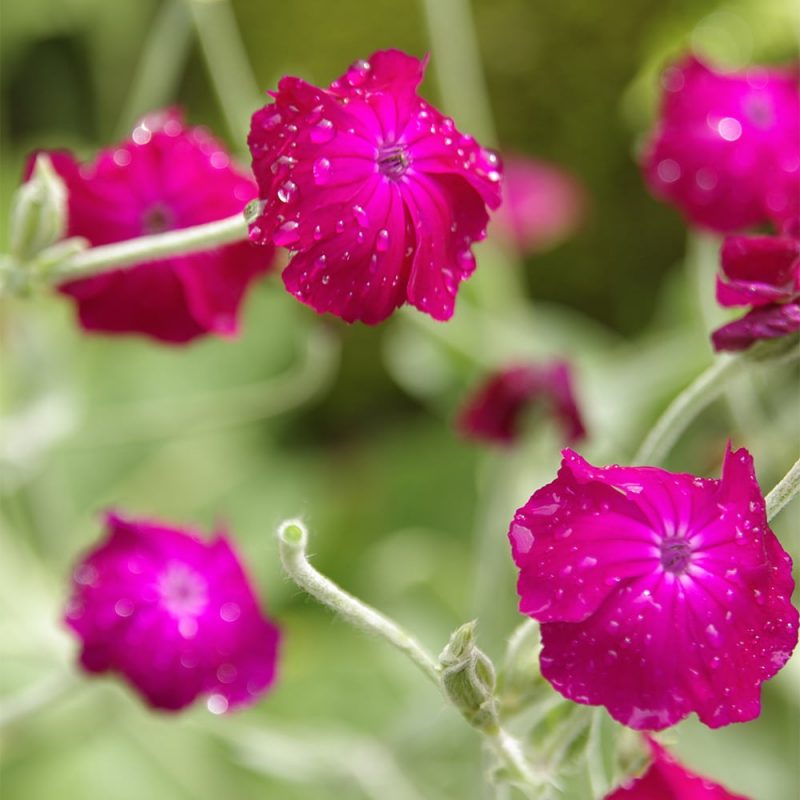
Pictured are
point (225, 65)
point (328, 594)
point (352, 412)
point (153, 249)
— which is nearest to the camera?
point (328, 594)

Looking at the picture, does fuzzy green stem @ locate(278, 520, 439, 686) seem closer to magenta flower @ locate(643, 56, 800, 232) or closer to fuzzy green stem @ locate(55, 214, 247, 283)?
fuzzy green stem @ locate(55, 214, 247, 283)

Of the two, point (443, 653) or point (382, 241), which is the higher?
point (382, 241)

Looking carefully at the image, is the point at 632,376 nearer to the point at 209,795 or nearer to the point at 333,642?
the point at 333,642

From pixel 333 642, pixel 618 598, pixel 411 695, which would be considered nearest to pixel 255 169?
pixel 618 598

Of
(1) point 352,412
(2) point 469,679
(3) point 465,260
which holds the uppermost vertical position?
(3) point 465,260

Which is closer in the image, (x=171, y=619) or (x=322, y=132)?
(x=322, y=132)

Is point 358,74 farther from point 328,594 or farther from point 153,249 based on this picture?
point 328,594

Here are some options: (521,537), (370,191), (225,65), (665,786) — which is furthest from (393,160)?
(225,65)

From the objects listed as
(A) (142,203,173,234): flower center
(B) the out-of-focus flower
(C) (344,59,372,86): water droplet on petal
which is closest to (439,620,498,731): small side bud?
(C) (344,59,372,86): water droplet on petal
